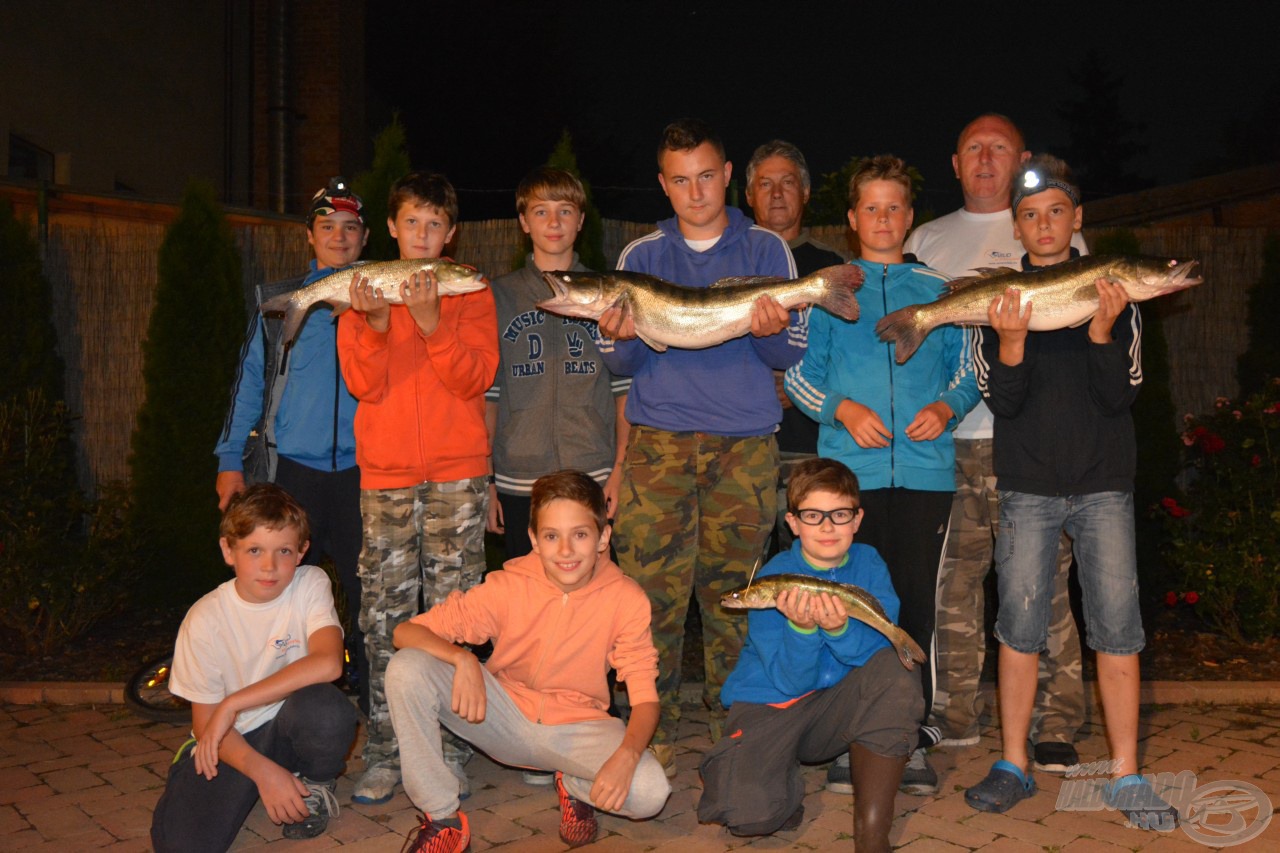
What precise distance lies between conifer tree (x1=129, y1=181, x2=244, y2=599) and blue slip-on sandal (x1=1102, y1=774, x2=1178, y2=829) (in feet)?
22.3

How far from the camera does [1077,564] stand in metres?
4.71

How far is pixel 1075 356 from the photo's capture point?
4723mm

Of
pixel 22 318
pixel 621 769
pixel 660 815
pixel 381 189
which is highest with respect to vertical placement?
pixel 381 189

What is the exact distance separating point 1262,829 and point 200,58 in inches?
707

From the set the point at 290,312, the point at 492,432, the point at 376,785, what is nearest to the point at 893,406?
the point at 492,432

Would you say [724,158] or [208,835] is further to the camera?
[724,158]

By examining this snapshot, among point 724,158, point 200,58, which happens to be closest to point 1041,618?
point 724,158

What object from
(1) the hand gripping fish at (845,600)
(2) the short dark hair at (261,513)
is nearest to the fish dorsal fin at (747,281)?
(1) the hand gripping fish at (845,600)

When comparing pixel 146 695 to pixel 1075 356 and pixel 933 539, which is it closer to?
pixel 933 539

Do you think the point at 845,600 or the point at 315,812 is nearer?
the point at 845,600

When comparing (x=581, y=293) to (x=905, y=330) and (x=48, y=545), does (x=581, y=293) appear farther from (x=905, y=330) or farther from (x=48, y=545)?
(x=48, y=545)

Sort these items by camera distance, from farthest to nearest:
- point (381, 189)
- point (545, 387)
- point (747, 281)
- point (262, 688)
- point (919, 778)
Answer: point (381, 189), point (545, 387), point (919, 778), point (747, 281), point (262, 688)

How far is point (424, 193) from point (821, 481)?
237cm

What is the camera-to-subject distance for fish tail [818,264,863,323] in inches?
180
